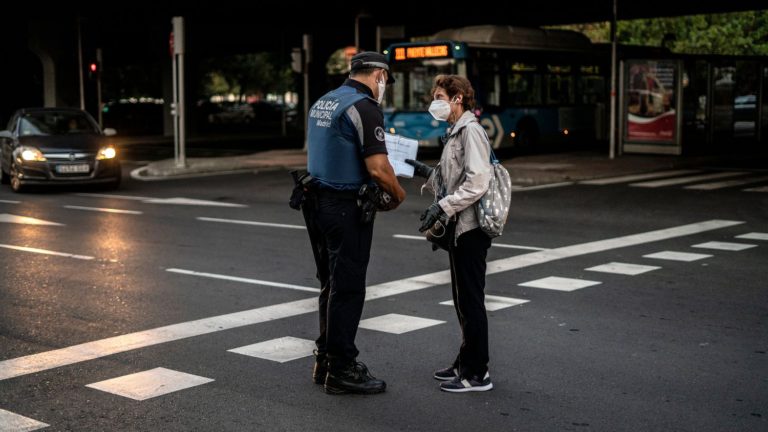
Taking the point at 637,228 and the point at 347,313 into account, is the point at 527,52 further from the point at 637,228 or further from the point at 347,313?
the point at 347,313

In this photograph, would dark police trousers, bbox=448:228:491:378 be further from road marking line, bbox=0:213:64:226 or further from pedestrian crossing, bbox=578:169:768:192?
pedestrian crossing, bbox=578:169:768:192

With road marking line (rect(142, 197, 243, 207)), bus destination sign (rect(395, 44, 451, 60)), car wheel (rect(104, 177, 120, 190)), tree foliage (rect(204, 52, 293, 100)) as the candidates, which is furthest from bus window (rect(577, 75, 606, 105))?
tree foliage (rect(204, 52, 293, 100))

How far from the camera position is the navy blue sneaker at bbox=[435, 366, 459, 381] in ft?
19.1

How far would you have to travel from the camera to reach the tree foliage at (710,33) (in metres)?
49.8

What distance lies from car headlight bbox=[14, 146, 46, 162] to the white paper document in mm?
13333

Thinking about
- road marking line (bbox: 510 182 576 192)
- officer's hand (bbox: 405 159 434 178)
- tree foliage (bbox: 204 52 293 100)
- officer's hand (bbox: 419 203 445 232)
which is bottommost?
road marking line (bbox: 510 182 576 192)

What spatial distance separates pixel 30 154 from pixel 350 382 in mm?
13694

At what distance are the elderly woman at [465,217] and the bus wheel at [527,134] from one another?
21412mm

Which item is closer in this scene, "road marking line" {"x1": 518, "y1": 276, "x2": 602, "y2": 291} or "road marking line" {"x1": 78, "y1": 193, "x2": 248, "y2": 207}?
"road marking line" {"x1": 518, "y1": 276, "x2": 602, "y2": 291}

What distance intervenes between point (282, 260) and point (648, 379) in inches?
205

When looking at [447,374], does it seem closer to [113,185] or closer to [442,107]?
[442,107]

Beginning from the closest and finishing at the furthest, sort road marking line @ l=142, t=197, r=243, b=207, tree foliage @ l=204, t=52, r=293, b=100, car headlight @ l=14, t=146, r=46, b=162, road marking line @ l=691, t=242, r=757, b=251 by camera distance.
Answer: road marking line @ l=691, t=242, r=757, b=251
road marking line @ l=142, t=197, r=243, b=207
car headlight @ l=14, t=146, r=46, b=162
tree foliage @ l=204, t=52, r=293, b=100

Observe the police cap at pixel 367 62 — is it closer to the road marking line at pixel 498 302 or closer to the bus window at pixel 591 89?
the road marking line at pixel 498 302

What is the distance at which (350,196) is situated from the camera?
5.47m
